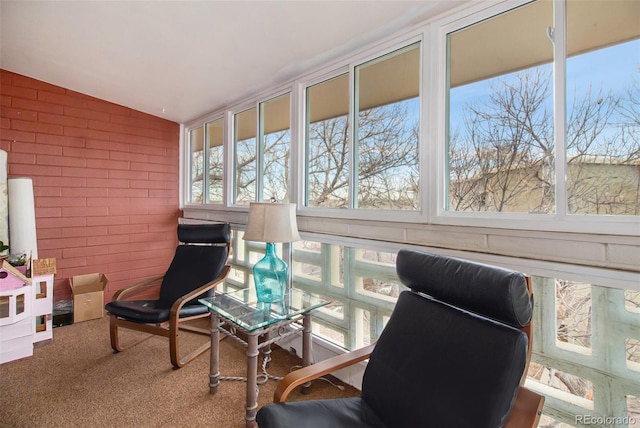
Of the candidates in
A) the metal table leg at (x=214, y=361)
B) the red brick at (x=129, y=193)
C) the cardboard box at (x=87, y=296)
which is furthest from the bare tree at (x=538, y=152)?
the cardboard box at (x=87, y=296)

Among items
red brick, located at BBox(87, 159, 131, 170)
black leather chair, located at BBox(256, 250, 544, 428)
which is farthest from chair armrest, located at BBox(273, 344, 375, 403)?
red brick, located at BBox(87, 159, 131, 170)

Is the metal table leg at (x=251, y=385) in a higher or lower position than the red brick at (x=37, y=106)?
lower

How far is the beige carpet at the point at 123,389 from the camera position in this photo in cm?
194

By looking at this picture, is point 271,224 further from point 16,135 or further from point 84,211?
point 16,135

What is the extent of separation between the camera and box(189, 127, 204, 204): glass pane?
4.21m

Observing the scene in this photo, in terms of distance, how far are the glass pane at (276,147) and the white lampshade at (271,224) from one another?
62 centimetres

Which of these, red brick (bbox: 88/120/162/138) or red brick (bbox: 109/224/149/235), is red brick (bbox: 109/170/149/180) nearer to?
red brick (bbox: 88/120/162/138)

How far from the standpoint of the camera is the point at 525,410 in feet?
3.65

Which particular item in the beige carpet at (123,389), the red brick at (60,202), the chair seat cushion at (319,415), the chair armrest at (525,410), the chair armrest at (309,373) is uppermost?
the red brick at (60,202)

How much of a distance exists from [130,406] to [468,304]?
2.13 metres

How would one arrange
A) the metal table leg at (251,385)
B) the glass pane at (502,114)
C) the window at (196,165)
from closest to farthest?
the glass pane at (502,114)
the metal table leg at (251,385)
the window at (196,165)

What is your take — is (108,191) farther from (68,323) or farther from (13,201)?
(68,323)

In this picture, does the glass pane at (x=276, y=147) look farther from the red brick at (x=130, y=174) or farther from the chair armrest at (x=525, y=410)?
the chair armrest at (x=525, y=410)

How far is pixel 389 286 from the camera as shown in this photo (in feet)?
6.97
